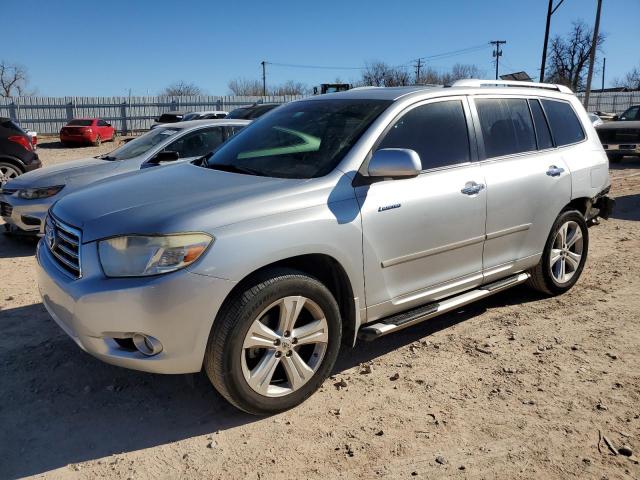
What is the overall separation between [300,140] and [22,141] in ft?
26.9

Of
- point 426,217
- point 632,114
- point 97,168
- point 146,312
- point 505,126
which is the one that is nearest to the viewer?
point 146,312

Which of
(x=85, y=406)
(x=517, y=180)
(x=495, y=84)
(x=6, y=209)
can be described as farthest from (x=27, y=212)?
(x=517, y=180)

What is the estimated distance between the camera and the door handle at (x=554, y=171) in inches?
180

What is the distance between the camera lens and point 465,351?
399 centimetres

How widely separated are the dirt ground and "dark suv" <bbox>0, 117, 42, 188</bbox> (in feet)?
20.8

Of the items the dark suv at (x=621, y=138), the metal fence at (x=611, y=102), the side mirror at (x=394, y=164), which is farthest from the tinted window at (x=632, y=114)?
the metal fence at (x=611, y=102)

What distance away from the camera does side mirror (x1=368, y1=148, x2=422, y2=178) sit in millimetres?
3289

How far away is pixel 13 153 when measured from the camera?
32.4 feet

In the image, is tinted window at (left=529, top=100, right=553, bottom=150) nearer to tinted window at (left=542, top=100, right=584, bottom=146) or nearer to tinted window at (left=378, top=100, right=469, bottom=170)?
tinted window at (left=542, top=100, right=584, bottom=146)

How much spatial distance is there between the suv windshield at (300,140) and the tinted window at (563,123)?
1.92m

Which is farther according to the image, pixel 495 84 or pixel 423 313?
pixel 495 84

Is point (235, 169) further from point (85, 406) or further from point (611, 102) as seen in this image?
point (611, 102)

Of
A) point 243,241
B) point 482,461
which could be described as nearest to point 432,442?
point 482,461

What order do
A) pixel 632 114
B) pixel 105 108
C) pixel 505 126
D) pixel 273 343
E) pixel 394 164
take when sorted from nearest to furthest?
1. pixel 273 343
2. pixel 394 164
3. pixel 505 126
4. pixel 632 114
5. pixel 105 108
